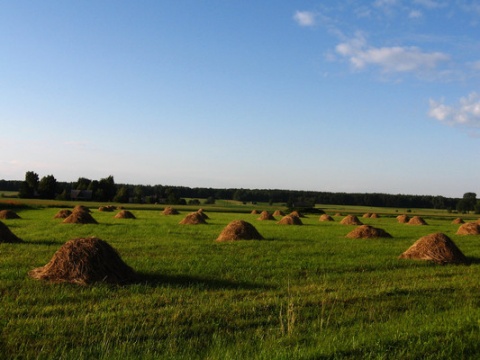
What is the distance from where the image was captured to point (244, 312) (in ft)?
31.5

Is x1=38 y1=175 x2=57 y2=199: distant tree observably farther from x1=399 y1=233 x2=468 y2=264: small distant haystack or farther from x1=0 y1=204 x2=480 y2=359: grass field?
x1=399 y1=233 x2=468 y2=264: small distant haystack

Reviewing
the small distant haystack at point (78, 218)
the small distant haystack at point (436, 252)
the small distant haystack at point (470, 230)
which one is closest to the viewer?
the small distant haystack at point (436, 252)

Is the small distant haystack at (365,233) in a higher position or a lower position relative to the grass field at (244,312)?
higher

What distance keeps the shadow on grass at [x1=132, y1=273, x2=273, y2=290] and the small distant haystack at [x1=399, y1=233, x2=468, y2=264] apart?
30.9ft

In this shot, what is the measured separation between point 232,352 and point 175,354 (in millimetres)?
834

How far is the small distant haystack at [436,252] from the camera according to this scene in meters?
19.4

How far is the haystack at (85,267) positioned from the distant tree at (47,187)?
115901 mm

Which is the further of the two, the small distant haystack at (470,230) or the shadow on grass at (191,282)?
the small distant haystack at (470,230)

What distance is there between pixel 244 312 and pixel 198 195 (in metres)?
171

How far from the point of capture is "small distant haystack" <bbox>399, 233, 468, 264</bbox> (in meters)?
19.4

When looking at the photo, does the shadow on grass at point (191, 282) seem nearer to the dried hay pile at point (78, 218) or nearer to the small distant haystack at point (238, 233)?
the small distant haystack at point (238, 233)

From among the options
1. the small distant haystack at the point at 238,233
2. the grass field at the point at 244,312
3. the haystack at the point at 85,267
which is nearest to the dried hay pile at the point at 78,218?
the small distant haystack at the point at 238,233

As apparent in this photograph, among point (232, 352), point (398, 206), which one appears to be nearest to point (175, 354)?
point (232, 352)

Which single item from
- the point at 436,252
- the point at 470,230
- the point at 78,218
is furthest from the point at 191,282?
the point at 470,230
